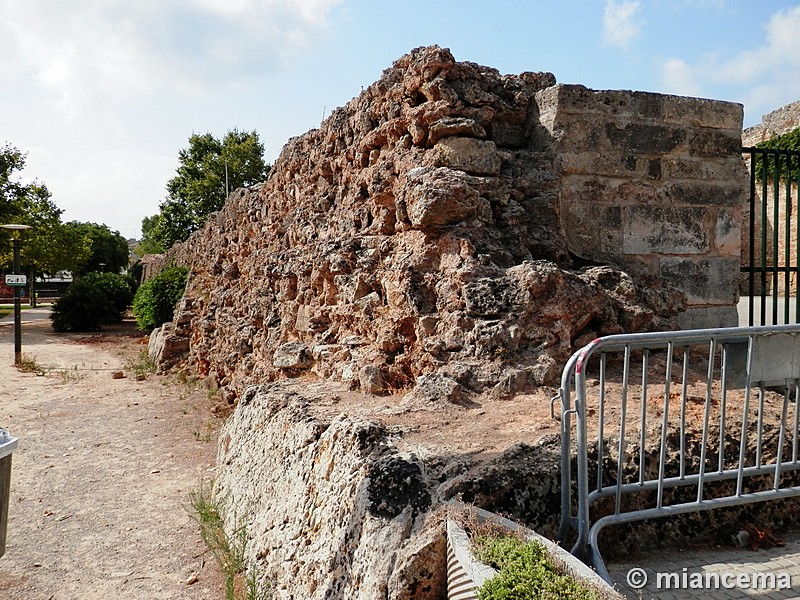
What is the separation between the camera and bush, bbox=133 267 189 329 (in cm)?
1526

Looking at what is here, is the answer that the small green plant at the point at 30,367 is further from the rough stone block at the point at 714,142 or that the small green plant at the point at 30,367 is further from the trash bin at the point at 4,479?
the rough stone block at the point at 714,142

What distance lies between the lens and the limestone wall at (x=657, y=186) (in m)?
5.05

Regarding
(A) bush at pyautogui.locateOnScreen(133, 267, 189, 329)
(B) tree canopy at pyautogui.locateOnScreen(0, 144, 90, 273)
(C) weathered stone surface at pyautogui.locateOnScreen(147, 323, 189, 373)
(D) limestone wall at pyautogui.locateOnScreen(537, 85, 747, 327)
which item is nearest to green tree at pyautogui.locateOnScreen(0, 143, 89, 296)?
(B) tree canopy at pyautogui.locateOnScreen(0, 144, 90, 273)

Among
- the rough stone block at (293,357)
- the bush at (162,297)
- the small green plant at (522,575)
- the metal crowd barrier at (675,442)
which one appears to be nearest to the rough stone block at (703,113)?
the metal crowd barrier at (675,442)

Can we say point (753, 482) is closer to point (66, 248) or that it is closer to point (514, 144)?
point (514, 144)

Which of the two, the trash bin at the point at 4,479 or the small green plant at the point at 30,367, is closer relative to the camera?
the trash bin at the point at 4,479

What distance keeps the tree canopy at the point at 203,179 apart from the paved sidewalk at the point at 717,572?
31.3m

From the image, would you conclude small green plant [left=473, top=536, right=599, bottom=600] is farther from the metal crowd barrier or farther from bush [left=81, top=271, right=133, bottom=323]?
bush [left=81, top=271, right=133, bottom=323]

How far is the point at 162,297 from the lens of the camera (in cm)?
1541

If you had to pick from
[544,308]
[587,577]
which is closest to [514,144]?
[544,308]

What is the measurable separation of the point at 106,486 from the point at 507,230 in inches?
168

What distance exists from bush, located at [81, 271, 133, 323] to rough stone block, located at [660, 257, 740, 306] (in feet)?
60.6

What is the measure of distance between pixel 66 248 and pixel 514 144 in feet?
78.1

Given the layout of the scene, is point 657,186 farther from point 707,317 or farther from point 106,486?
point 106,486
